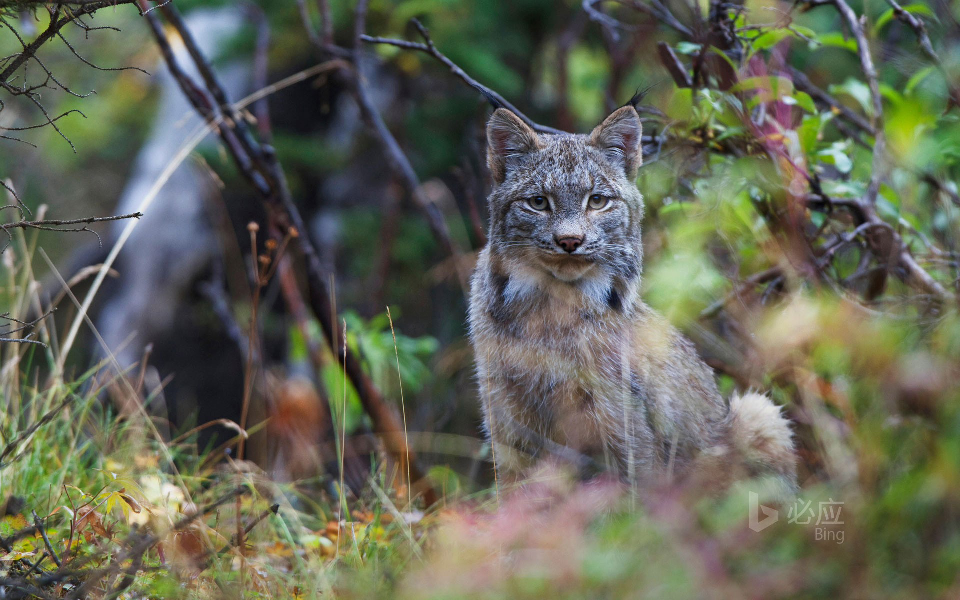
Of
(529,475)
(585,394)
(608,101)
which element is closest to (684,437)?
(585,394)

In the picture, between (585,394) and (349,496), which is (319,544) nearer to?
(349,496)

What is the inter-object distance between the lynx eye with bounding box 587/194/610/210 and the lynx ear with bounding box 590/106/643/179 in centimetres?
26

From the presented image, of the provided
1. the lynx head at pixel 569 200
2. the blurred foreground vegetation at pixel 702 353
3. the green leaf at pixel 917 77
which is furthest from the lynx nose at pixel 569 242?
the green leaf at pixel 917 77

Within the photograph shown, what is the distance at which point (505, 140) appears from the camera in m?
3.88

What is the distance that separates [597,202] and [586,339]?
69 cm

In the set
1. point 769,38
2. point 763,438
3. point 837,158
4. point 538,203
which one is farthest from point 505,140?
point 763,438

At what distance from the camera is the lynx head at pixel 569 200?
3.53 meters

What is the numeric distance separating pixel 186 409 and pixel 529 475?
555 centimetres

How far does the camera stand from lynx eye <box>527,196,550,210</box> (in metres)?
3.68

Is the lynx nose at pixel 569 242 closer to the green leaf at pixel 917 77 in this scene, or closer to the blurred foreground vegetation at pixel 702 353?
the blurred foreground vegetation at pixel 702 353

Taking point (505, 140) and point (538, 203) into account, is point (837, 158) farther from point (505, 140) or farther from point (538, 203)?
point (505, 140)

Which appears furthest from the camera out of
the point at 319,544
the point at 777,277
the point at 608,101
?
the point at 608,101

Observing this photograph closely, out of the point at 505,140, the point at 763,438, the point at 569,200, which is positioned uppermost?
the point at 505,140

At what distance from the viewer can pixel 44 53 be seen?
31.7ft
